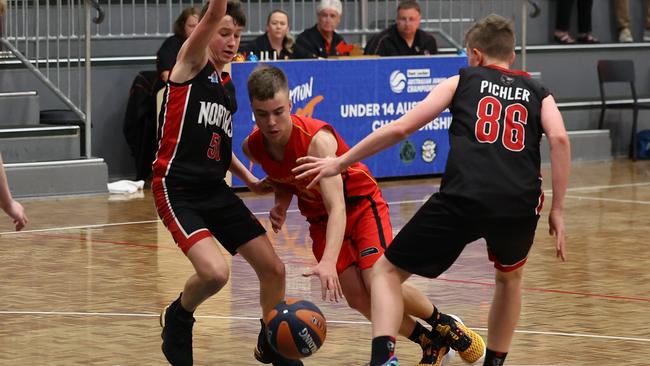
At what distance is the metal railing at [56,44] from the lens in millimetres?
13789

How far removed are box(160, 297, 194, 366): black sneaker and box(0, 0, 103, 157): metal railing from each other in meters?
7.70

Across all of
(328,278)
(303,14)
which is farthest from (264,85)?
(303,14)

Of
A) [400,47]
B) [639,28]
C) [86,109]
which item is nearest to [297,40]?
[400,47]

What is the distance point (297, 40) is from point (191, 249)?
8805mm

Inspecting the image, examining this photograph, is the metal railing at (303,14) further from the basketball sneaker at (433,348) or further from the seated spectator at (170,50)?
the basketball sneaker at (433,348)

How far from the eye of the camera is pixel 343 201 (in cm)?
586

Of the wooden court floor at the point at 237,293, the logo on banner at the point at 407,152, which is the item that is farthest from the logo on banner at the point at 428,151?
the wooden court floor at the point at 237,293

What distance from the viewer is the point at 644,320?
7.35m

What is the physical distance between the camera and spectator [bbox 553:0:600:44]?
61.9ft

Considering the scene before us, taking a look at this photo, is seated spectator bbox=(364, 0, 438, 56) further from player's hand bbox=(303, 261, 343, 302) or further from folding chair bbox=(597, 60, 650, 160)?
player's hand bbox=(303, 261, 343, 302)

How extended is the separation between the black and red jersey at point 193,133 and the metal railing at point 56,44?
297 inches

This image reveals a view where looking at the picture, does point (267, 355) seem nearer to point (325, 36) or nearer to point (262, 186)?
point (262, 186)

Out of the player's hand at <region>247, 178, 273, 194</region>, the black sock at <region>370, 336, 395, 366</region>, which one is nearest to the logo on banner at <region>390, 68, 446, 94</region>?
the player's hand at <region>247, 178, 273, 194</region>

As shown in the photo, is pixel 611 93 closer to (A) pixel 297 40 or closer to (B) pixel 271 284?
(A) pixel 297 40
